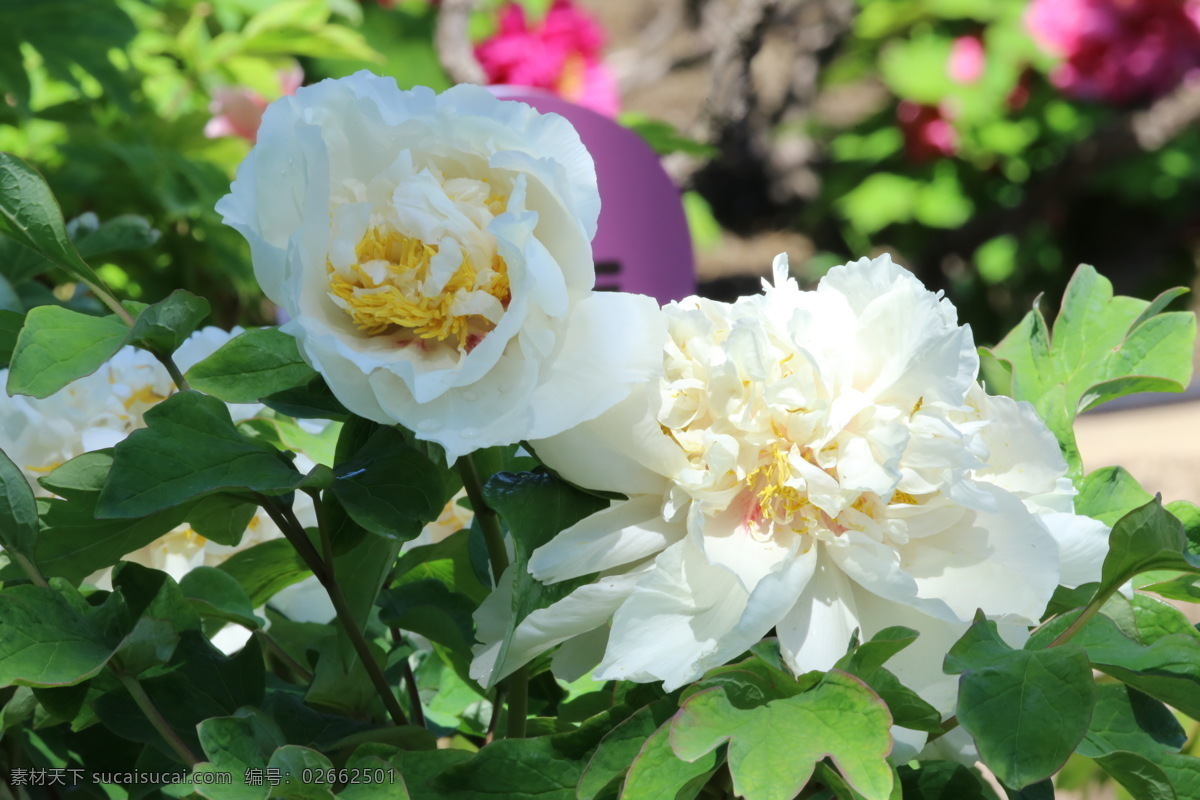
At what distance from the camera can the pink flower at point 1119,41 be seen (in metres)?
2.52

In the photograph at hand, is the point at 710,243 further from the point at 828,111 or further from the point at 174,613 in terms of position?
the point at 174,613

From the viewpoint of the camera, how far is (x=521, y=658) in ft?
1.03

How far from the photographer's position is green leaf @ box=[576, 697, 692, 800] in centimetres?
30

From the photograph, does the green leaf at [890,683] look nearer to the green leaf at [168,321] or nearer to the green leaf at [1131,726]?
the green leaf at [1131,726]

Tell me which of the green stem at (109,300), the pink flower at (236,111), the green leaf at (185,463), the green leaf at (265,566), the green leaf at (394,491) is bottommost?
the pink flower at (236,111)

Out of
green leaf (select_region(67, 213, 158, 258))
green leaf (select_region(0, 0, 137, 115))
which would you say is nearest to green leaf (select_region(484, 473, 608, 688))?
green leaf (select_region(67, 213, 158, 258))

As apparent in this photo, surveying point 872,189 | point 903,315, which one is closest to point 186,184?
point 903,315

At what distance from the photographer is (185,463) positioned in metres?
0.32

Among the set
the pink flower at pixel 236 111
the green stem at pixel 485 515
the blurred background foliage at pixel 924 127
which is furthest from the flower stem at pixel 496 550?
the blurred background foliage at pixel 924 127

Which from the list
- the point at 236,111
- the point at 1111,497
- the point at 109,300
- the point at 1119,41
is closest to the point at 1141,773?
the point at 1111,497

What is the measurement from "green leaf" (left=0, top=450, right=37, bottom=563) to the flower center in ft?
0.36

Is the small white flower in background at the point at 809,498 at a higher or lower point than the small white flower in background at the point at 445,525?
higher

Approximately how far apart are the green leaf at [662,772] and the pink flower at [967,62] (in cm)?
275

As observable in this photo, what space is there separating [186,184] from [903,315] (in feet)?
2.57
